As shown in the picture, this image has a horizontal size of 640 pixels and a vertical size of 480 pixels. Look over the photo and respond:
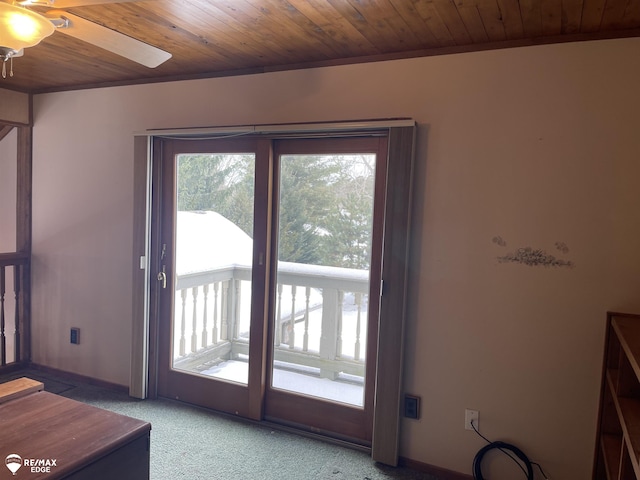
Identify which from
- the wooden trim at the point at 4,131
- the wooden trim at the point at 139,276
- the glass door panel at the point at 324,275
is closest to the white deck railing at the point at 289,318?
the glass door panel at the point at 324,275

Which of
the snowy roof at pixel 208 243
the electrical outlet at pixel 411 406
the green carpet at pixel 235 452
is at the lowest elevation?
the green carpet at pixel 235 452

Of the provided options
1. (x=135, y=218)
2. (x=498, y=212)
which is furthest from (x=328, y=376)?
(x=135, y=218)

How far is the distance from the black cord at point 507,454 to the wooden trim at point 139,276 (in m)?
2.22

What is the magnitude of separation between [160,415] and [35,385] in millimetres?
1163

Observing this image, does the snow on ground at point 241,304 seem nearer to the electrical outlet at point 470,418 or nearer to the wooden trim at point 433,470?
the wooden trim at point 433,470

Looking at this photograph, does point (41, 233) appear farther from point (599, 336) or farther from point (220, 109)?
point (599, 336)

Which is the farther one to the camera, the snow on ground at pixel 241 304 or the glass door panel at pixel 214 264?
the glass door panel at pixel 214 264

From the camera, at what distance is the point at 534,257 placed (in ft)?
7.27

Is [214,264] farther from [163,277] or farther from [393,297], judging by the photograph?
[393,297]

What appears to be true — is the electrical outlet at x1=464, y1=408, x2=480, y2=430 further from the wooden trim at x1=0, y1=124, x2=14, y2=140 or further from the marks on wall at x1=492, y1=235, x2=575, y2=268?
the wooden trim at x1=0, y1=124, x2=14, y2=140

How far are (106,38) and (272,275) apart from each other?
162 centimetres

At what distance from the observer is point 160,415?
298cm

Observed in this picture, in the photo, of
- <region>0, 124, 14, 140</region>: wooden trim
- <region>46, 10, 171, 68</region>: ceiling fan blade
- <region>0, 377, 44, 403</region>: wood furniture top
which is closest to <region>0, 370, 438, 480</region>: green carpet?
<region>0, 377, 44, 403</region>: wood furniture top

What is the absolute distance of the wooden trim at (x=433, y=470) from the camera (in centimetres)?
239
